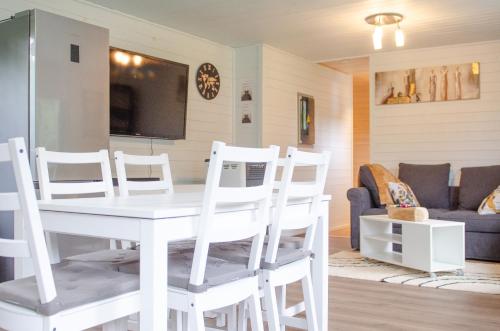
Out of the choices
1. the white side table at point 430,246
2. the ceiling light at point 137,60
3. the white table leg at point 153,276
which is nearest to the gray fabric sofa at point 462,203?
the white side table at point 430,246

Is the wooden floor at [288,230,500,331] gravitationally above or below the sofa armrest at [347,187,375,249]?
below

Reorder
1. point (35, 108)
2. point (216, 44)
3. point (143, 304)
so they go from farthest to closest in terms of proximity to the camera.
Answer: point (216, 44) → point (35, 108) → point (143, 304)

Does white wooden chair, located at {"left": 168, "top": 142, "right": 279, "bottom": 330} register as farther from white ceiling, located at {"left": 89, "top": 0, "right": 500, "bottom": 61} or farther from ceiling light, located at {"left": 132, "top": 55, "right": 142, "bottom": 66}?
white ceiling, located at {"left": 89, "top": 0, "right": 500, "bottom": 61}

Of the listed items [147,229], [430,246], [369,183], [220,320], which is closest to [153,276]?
[147,229]

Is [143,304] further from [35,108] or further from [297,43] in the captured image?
[297,43]

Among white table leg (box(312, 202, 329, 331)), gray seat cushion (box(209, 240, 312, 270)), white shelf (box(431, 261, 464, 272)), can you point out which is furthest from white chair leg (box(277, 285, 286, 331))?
white shelf (box(431, 261, 464, 272))

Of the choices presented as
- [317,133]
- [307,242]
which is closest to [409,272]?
[307,242]

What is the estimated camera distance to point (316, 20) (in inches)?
198

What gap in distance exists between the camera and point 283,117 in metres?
6.42

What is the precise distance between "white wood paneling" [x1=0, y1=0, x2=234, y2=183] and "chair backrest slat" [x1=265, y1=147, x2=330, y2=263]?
271cm

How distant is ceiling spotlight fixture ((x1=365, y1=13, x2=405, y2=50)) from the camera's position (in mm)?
4811

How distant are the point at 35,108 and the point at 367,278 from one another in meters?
2.82

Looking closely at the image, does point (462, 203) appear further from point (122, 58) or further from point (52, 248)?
point (52, 248)

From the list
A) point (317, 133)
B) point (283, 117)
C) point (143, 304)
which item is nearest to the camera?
point (143, 304)
